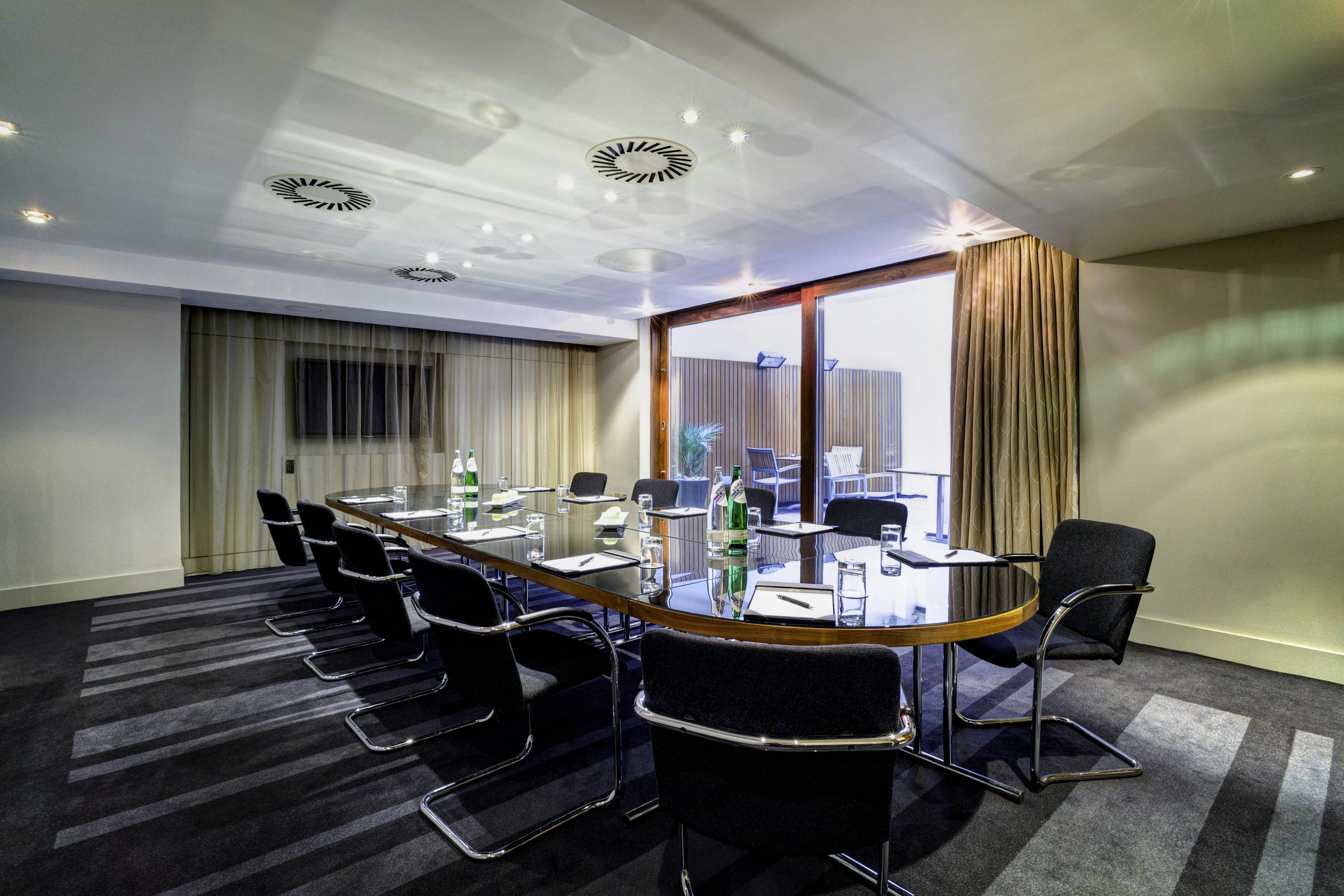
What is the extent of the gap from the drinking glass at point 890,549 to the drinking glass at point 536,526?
1.52 meters

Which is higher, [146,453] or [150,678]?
[146,453]

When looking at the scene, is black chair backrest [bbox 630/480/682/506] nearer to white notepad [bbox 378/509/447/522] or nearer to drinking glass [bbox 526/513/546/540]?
drinking glass [bbox 526/513/546/540]

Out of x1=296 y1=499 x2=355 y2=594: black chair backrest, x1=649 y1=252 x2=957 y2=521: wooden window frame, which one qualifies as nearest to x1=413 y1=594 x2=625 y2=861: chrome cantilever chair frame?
x1=296 y1=499 x2=355 y2=594: black chair backrest

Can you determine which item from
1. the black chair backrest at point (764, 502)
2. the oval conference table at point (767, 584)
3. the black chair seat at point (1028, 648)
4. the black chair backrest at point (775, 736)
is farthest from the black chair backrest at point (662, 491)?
the black chair backrest at point (775, 736)

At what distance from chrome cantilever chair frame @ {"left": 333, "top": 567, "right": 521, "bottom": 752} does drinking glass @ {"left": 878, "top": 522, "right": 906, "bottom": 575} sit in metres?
1.33

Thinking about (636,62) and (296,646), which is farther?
(296,646)

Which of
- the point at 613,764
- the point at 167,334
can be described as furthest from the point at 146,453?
the point at 613,764

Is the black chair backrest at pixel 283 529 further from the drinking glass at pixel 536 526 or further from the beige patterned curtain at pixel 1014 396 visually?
the beige patterned curtain at pixel 1014 396

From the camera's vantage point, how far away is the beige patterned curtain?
4.10 metres

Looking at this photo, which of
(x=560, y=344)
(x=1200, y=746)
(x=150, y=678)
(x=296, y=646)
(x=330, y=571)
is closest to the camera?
(x=1200, y=746)

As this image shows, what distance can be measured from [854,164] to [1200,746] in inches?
115

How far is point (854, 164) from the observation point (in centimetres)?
307

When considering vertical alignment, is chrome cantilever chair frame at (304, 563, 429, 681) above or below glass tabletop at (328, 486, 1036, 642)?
below

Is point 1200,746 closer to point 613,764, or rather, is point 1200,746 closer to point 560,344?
point 613,764
